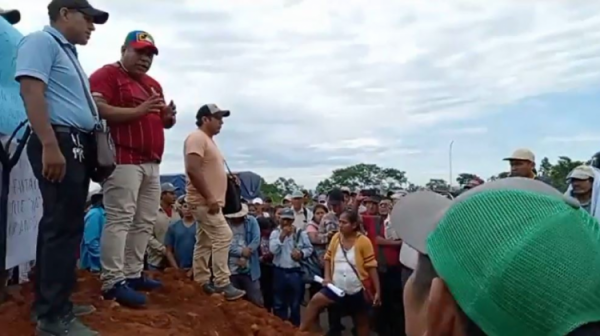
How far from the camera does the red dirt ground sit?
385cm

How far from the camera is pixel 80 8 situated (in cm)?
369

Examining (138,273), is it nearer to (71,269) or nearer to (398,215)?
(71,269)

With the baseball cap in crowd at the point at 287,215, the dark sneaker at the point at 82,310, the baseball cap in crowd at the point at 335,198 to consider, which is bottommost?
the dark sneaker at the point at 82,310

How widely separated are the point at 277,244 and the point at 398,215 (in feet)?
25.7

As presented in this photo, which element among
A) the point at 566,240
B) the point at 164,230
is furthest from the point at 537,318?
the point at 164,230

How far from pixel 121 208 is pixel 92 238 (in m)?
2.61

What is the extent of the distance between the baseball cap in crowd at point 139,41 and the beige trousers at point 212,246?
1631 mm

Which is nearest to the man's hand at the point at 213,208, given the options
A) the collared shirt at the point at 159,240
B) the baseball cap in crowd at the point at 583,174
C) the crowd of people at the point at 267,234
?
the crowd of people at the point at 267,234

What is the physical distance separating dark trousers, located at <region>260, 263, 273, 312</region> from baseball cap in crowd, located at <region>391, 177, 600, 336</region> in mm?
8753

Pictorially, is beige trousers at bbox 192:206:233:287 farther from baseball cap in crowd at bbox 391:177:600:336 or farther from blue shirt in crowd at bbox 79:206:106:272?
baseball cap in crowd at bbox 391:177:600:336

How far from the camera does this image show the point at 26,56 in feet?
10.9

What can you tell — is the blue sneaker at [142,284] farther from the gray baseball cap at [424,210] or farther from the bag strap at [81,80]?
the gray baseball cap at [424,210]

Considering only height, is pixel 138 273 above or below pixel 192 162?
below

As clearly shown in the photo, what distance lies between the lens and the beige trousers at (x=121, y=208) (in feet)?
14.0
